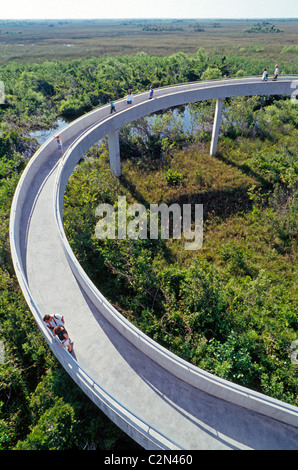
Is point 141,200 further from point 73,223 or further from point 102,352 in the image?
point 102,352

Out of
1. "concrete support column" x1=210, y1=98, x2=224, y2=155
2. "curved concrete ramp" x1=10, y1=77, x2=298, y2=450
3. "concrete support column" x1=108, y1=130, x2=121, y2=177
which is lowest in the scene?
"curved concrete ramp" x1=10, y1=77, x2=298, y2=450

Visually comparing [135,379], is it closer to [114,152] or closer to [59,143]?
[59,143]

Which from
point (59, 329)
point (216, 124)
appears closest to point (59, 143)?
point (59, 329)

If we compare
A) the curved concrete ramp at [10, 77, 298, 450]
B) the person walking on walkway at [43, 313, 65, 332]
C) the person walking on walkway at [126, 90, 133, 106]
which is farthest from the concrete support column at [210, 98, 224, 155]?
the person walking on walkway at [43, 313, 65, 332]

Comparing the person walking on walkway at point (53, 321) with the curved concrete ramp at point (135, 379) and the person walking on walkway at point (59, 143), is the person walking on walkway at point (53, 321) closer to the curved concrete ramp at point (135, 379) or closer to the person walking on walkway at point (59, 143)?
the curved concrete ramp at point (135, 379)

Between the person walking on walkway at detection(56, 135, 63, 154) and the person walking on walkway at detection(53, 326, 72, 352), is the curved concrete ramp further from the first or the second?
the person walking on walkway at detection(56, 135, 63, 154)
